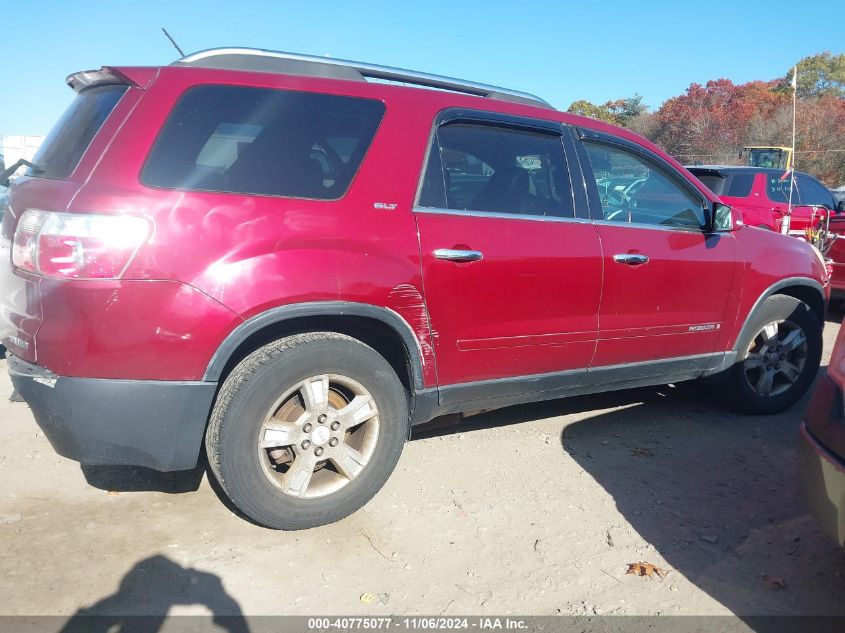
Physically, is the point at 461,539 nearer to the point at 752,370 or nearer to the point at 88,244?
the point at 88,244

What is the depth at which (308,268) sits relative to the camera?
9.11ft

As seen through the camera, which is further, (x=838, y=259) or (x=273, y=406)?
(x=838, y=259)

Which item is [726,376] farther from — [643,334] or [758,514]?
[758,514]

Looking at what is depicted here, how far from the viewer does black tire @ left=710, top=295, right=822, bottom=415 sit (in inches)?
175

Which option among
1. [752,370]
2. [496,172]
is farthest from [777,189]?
[496,172]

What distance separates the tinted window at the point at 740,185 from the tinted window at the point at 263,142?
849 centimetres

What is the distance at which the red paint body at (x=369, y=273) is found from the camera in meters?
2.53

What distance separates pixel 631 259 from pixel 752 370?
1.57 m

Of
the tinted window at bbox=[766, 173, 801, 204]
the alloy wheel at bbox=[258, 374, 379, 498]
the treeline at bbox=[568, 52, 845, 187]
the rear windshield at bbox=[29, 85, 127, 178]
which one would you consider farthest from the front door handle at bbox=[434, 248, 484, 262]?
the treeline at bbox=[568, 52, 845, 187]

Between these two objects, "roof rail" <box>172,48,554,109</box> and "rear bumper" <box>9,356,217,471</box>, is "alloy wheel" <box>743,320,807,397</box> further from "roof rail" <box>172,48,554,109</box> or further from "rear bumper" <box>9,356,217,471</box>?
"rear bumper" <box>9,356,217,471</box>

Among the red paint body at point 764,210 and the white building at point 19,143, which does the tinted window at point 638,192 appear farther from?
the white building at point 19,143

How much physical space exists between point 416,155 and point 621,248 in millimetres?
1308

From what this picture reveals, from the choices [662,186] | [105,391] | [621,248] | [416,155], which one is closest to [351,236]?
[416,155]

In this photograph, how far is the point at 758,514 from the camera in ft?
10.9
